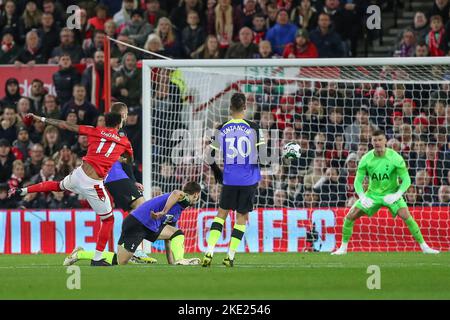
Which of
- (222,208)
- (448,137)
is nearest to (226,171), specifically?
(222,208)

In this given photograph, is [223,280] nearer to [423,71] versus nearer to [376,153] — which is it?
[376,153]

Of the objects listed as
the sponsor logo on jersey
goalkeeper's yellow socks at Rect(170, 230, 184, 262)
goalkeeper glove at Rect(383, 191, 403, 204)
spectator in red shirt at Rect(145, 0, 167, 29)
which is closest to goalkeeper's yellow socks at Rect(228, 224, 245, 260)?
goalkeeper's yellow socks at Rect(170, 230, 184, 262)

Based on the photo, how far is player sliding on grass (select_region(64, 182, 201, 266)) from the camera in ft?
48.5

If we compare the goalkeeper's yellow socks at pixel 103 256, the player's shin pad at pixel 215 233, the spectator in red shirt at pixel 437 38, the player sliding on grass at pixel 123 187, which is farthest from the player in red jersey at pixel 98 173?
the spectator in red shirt at pixel 437 38

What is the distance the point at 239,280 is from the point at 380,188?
5.70 metres

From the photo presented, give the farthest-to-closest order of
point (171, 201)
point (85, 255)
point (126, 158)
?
point (126, 158)
point (85, 255)
point (171, 201)

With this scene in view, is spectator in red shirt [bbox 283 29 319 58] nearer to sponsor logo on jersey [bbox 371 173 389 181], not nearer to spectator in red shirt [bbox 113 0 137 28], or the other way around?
spectator in red shirt [bbox 113 0 137 28]

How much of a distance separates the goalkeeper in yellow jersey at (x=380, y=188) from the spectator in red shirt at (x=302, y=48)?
4.82 m

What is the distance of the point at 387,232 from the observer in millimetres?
19438

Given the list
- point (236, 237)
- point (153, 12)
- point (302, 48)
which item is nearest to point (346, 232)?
point (236, 237)

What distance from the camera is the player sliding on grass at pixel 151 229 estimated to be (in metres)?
14.8

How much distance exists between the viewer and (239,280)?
1256cm

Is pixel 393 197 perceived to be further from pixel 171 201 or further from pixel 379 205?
pixel 171 201

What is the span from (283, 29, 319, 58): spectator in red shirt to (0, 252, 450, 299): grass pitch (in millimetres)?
7272
